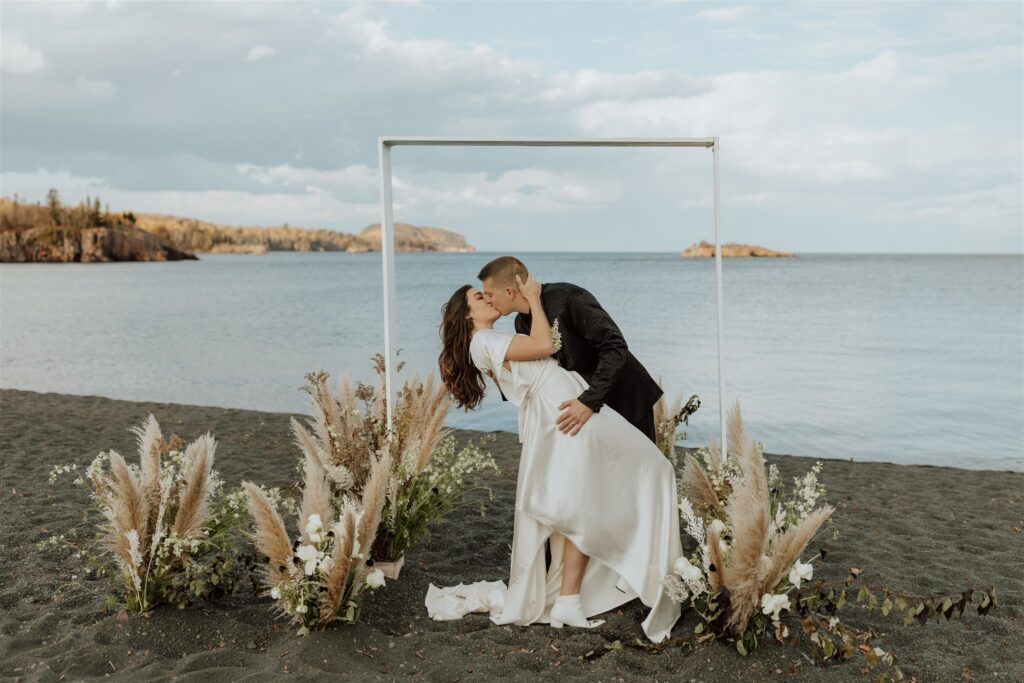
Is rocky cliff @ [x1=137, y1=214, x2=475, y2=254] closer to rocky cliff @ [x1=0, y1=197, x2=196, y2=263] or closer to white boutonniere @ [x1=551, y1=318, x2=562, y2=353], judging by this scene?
rocky cliff @ [x1=0, y1=197, x2=196, y2=263]

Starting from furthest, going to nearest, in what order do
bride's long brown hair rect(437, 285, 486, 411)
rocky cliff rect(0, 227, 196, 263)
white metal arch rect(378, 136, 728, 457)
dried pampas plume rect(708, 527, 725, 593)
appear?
1. rocky cliff rect(0, 227, 196, 263)
2. white metal arch rect(378, 136, 728, 457)
3. bride's long brown hair rect(437, 285, 486, 411)
4. dried pampas plume rect(708, 527, 725, 593)

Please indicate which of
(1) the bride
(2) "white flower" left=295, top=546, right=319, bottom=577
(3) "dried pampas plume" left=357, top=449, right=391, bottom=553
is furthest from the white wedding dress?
(2) "white flower" left=295, top=546, right=319, bottom=577

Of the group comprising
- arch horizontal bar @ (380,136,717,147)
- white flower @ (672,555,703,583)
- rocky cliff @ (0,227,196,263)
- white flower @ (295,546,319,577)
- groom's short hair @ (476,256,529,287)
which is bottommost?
white flower @ (672,555,703,583)

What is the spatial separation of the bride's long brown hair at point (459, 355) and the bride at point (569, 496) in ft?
0.04

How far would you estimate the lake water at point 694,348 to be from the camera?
12.6 metres

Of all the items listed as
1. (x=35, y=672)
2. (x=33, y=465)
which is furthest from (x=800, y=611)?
(x=33, y=465)

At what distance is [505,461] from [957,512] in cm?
397

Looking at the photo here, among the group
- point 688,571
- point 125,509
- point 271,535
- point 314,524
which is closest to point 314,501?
point 314,524

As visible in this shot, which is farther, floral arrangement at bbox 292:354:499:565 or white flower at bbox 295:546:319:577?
floral arrangement at bbox 292:354:499:565

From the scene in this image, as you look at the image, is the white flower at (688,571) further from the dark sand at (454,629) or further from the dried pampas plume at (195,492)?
the dried pampas plume at (195,492)

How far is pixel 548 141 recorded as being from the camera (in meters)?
4.61

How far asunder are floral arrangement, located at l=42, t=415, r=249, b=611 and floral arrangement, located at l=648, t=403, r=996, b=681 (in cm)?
216

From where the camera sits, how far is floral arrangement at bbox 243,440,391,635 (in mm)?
3680

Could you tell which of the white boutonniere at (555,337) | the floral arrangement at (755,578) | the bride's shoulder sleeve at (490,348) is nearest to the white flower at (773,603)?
the floral arrangement at (755,578)
